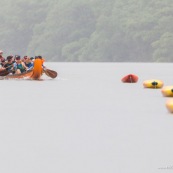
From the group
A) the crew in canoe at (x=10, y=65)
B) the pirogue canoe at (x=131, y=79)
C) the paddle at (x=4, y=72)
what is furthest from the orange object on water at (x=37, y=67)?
the pirogue canoe at (x=131, y=79)

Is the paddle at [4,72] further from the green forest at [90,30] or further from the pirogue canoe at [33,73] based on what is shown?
the green forest at [90,30]

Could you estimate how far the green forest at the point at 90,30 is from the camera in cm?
9925

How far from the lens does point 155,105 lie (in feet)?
68.0

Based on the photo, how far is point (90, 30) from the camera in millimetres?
112125

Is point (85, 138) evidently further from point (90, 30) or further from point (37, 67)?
point (90, 30)

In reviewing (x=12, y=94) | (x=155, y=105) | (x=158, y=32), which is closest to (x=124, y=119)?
(x=155, y=105)

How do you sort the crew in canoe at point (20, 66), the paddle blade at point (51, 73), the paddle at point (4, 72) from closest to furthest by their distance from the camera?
the crew in canoe at point (20, 66)
the paddle at point (4, 72)
the paddle blade at point (51, 73)

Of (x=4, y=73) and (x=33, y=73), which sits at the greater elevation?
(x=4, y=73)

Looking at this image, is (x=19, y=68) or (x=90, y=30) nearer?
(x=19, y=68)

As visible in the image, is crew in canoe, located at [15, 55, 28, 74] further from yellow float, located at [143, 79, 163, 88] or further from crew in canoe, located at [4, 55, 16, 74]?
yellow float, located at [143, 79, 163, 88]

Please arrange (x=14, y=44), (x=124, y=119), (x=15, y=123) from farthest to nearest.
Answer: (x=14, y=44) < (x=124, y=119) < (x=15, y=123)

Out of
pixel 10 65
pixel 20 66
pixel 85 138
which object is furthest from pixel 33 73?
pixel 85 138

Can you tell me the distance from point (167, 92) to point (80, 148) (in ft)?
43.3

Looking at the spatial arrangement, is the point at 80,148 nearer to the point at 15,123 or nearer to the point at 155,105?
the point at 15,123
